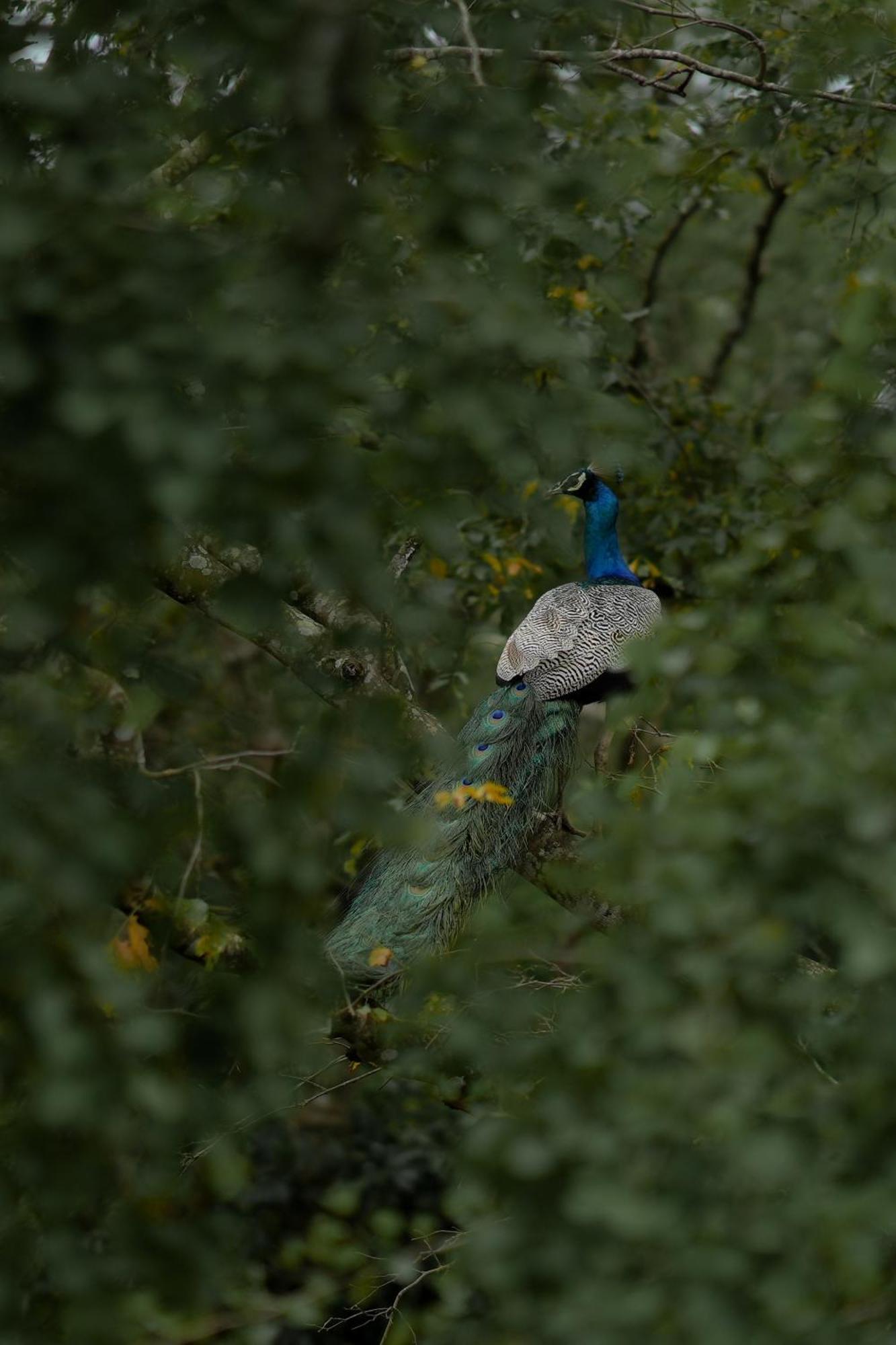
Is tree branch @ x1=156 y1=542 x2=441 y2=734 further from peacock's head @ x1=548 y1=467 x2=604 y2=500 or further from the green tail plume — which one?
peacock's head @ x1=548 y1=467 x2=604 y2=500

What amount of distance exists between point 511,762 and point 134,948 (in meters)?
2.61

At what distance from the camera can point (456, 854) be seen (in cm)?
363

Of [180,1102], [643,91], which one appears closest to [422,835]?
[180,1102]

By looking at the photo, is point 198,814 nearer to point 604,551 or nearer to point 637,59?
point 637,59

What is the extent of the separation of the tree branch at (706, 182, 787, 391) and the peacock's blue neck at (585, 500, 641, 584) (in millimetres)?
924

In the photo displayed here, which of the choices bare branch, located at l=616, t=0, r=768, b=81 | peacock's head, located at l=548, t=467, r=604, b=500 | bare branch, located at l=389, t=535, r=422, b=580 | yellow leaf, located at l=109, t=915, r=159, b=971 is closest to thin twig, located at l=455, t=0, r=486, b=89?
yellow leaf, located at l=109, t=915, r=159, b=971

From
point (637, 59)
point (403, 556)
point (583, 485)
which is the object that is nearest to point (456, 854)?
point (403, 556)

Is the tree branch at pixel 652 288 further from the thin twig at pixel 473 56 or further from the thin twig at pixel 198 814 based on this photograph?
the thin twig at pixel 198 814

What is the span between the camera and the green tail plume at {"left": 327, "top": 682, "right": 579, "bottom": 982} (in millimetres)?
3461

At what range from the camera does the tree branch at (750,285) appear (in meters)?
5.09

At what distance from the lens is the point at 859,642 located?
1.43 m

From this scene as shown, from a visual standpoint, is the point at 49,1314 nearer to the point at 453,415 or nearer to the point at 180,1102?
the point at 180,1102

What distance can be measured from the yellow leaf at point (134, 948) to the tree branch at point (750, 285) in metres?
4.07

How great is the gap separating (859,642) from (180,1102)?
2.55 feet
